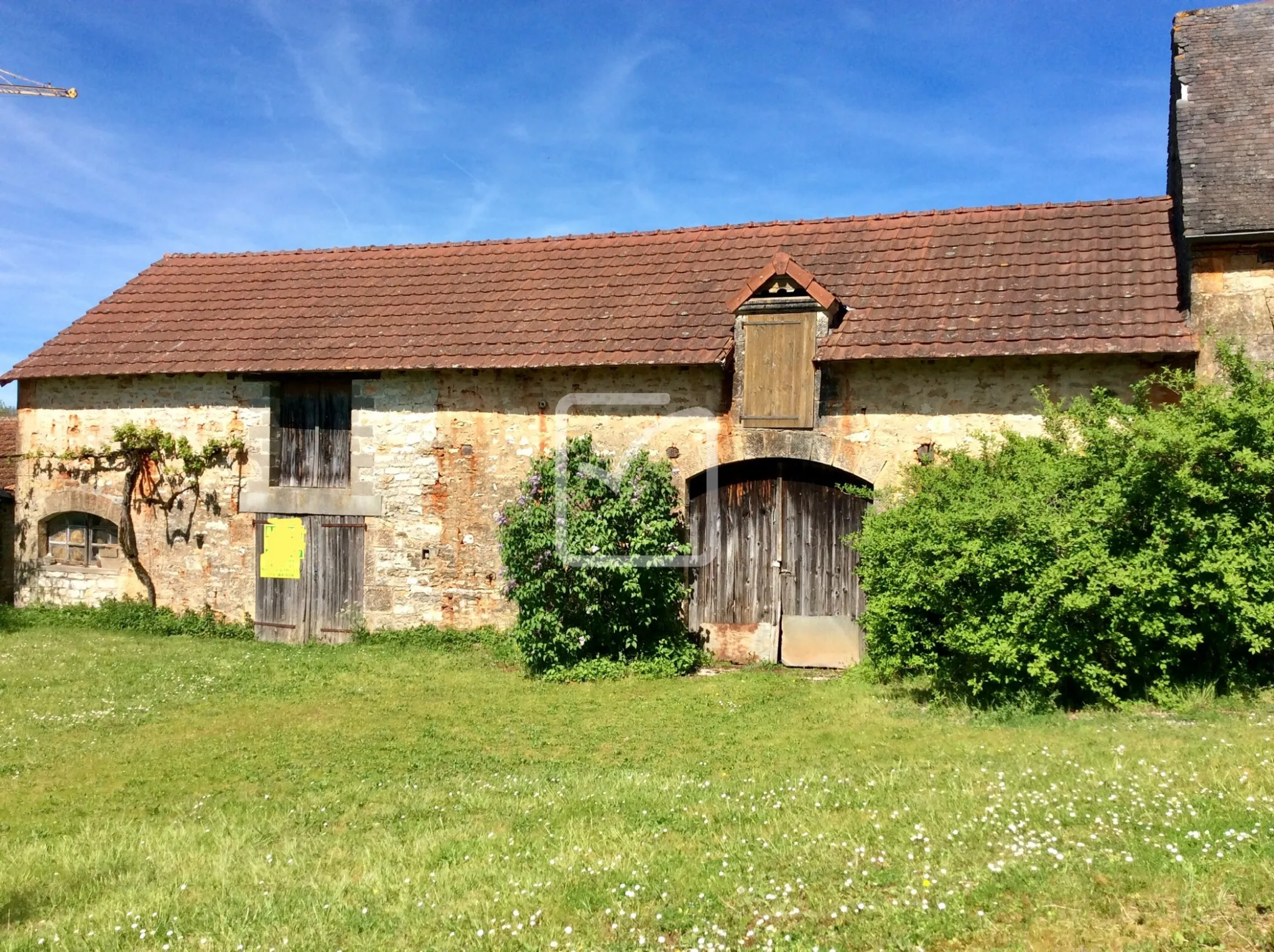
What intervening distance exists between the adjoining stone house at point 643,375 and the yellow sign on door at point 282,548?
0.13 meters

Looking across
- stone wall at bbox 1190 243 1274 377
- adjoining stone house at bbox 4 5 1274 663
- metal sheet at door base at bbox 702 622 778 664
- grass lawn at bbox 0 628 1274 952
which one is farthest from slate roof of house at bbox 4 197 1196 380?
grass lawn at bbox 0 628 1274 952

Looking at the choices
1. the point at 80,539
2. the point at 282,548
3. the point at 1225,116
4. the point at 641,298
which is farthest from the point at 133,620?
the point at 1225,116

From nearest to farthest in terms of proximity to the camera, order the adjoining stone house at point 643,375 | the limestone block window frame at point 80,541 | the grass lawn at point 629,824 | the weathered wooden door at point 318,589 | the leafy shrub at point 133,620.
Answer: the grass lawn at point 629,824 < the adjoining stone house at point 643,375 < the weathered wooden door at point 318,589 < the leafy shrub at point 133,620 < the limestone block window frame at point 80,541

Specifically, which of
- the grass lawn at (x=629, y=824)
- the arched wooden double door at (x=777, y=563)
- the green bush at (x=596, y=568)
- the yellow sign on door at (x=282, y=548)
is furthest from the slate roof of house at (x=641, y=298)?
the grass lawn at (x=629, y=824)

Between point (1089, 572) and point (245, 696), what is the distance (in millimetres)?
8339

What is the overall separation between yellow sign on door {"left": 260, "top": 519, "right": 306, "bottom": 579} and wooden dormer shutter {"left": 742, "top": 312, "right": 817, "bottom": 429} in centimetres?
650

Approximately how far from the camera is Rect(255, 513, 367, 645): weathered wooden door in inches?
518

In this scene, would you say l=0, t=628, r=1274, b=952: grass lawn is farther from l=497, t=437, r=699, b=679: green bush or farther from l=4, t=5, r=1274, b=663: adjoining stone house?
l=4, t=5, r=1274, b=663: adjoining stone house

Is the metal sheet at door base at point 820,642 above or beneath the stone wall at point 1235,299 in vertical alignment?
beneath

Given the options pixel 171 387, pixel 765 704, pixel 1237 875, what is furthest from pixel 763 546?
pixel 171 387

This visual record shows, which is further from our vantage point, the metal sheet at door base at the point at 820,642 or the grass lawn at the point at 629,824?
the metal sheet at door base at the point at 820,642

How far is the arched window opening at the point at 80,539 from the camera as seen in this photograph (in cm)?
1435

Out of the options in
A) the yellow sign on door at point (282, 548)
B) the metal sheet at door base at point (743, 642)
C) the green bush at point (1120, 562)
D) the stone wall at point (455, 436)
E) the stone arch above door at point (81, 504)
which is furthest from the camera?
the stone arch above door at point (81, 504)

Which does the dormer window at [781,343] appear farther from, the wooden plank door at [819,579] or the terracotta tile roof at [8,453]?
the terracotta tile roof at [8,453]
